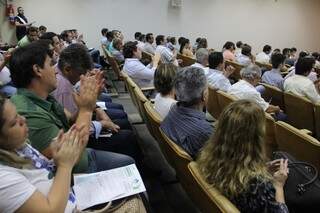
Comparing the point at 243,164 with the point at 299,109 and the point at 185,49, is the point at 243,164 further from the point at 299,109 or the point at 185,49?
the point at 185,49

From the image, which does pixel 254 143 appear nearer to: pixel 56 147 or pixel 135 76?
pixel 56 147

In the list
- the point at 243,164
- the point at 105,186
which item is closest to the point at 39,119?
the point at 105,186

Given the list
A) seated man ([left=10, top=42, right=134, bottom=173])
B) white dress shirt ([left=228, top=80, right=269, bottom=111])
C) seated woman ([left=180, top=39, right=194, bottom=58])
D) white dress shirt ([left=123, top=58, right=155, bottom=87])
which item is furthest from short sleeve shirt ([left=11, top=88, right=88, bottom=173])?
seated woman ([left=180, top=39, right=194, bottom=58])

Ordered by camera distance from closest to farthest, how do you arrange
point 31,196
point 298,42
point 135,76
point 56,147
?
point 31,196, point 56,147, point 135,76, point 298,42

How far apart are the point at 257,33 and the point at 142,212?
11530mm

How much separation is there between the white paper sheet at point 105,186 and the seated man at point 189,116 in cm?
39

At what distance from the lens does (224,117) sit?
1590 millimetres

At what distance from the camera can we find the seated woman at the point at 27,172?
110 cm

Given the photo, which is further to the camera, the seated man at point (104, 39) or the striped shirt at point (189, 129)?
the seated man at point (104, 39)

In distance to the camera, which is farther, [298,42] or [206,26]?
[298,42]

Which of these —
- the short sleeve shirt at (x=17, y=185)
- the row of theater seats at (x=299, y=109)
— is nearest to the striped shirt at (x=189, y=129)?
the short sleeve shirt at (x=17, y=185)

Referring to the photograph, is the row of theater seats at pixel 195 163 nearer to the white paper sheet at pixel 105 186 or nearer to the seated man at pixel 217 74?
the white paper sheet at pixel 105 186

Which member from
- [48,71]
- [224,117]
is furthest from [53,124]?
[224,117]

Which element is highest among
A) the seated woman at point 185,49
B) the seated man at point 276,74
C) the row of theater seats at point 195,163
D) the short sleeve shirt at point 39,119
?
the short sleeve shirt at point 39,119
